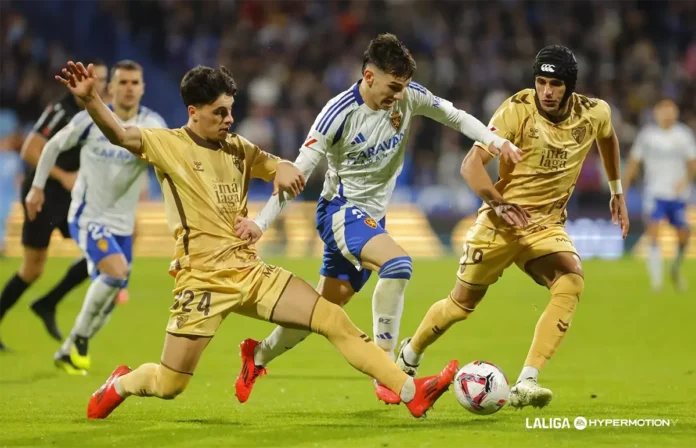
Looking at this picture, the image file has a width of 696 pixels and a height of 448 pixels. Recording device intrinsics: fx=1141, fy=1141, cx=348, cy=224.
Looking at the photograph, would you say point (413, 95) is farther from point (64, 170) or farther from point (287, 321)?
point (64, 170)

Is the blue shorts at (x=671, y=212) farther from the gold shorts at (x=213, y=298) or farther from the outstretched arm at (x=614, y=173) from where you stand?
the gold shorts at (x=213, y=298)

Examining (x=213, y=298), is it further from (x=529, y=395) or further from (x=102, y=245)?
(x=102, y=245)

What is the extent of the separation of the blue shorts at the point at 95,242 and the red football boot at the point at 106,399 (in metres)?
2.67

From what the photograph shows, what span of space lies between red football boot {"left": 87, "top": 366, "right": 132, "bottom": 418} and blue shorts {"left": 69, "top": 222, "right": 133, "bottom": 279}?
2666 millimetres

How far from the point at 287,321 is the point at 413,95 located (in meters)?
1.92

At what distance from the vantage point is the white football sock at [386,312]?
740 cm

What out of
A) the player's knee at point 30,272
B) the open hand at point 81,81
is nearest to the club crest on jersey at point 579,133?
the open hand at point 81,81

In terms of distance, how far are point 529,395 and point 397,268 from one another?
1.13 meters

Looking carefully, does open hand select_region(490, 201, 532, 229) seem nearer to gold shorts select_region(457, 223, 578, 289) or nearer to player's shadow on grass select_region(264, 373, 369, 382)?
gold shorts select_region(457, 223, 578, 289)

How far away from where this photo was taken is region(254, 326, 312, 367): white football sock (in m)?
7.63

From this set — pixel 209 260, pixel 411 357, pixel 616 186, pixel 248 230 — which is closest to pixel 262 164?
pixel 248 230

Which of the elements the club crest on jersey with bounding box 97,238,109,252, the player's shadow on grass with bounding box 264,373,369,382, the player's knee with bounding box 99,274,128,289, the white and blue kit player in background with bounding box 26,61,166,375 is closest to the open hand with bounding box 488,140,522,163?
the player's shadow on grass with bounding box 264,373,369,382

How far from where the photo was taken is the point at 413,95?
302 inches

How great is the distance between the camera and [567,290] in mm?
7461
